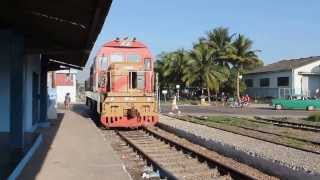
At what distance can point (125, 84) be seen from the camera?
2512 centimetres

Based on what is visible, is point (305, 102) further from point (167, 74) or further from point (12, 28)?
point (12, 28)

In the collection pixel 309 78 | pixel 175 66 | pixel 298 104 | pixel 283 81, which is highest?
pixel 175 66

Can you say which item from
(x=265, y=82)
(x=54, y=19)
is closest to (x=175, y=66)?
(x=265, y=82)

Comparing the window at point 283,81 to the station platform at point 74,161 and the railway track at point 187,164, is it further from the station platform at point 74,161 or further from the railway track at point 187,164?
the station platform at point 74,161

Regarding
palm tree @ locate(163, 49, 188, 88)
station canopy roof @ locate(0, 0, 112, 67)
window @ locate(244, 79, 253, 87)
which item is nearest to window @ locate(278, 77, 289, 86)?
window @ locate(244, 79, 253, 87)

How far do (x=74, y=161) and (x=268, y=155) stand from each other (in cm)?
495

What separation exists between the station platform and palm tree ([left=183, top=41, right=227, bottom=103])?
182ft

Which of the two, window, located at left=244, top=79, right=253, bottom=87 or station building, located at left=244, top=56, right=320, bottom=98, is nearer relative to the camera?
station building, located at left=244, top=56, right=320, bottom=98

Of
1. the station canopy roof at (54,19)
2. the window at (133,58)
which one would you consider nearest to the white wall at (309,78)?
the window at (133,58)

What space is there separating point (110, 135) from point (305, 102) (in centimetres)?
3398

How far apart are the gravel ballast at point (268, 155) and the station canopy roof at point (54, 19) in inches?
172

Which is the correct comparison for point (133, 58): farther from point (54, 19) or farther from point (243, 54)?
point (243, 54)

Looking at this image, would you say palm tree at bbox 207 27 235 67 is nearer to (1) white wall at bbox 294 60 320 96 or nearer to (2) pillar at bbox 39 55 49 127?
(1) white wall at bbox 294 60 320 96

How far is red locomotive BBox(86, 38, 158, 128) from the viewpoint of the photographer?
24.2 m
